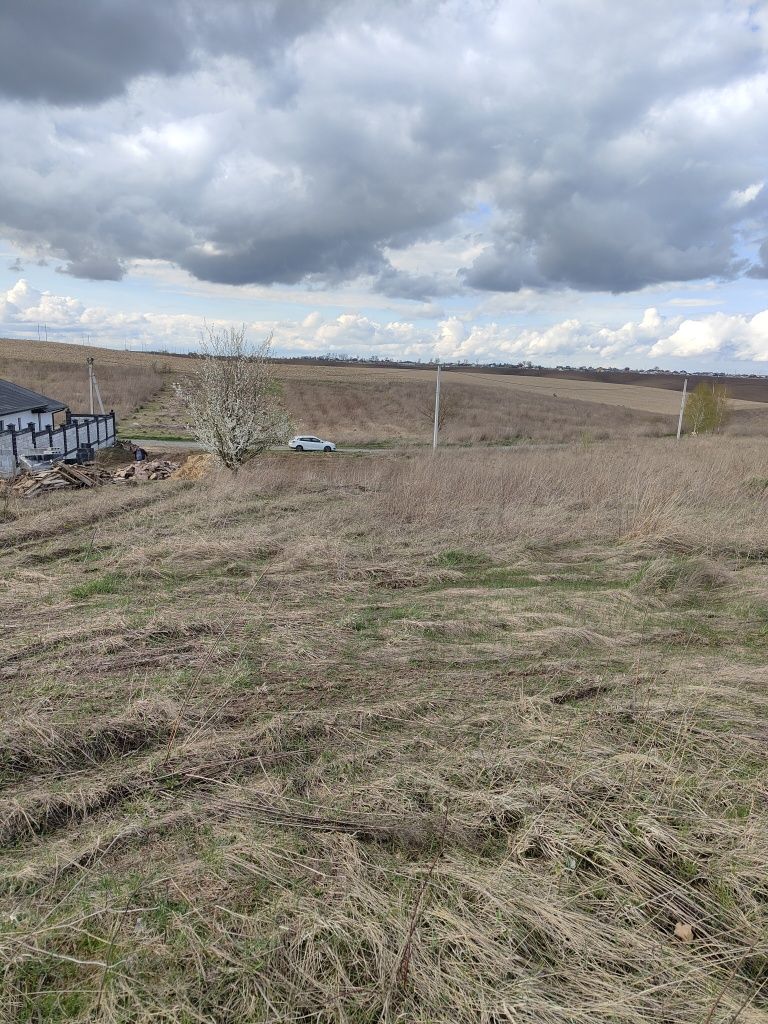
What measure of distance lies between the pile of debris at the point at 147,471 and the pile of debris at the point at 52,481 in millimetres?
1529

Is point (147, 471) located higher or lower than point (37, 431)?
lower

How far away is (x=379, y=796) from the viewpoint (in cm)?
344

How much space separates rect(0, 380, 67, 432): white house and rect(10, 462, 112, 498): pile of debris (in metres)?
6.95

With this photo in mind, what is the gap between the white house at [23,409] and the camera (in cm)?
2311

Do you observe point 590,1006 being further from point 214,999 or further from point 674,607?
point 674,607

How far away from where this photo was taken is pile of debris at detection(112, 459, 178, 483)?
19480mm

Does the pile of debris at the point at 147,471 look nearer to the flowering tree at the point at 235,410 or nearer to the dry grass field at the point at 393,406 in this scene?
the flowering tree at the point at 235,410

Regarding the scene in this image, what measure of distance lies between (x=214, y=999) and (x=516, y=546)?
8.18 m

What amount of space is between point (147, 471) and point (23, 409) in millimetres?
8767

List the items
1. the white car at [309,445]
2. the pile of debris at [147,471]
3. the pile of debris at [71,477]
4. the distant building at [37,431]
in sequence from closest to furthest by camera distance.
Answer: the pile of debris at [71,477]
the distant building at [37,431]
the pile of debris at [147,471]
the white car at [309,445]

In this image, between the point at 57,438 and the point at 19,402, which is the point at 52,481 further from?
the point at 19,402

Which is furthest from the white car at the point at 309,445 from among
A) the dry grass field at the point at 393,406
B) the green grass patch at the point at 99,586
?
the green grass patch at the point at 99,586

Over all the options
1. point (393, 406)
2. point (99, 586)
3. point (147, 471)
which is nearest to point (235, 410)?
point (147, 471)

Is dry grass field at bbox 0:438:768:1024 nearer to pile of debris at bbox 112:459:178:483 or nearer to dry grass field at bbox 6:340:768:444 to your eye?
pile of debris at bbox 112:459:178:483
